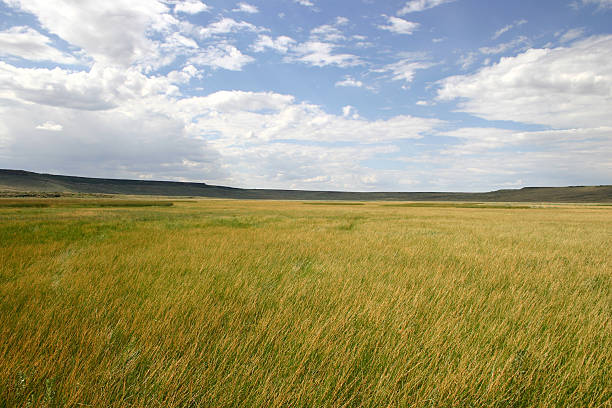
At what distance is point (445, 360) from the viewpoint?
3234 millimetres

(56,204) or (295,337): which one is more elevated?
(295,337)

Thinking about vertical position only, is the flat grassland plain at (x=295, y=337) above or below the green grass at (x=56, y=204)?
above

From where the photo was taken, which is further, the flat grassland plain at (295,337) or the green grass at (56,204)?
the green grass at (56,204)

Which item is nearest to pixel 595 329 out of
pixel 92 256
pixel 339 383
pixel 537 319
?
pixel 537 319

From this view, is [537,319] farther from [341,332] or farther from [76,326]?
[76,326]

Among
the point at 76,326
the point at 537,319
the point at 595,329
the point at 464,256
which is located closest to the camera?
the point at 76,326

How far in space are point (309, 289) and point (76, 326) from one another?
368cm

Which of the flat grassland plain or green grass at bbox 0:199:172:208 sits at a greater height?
the flat grassland plain

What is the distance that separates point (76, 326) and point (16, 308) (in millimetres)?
1355

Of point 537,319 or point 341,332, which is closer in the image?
point 341,332

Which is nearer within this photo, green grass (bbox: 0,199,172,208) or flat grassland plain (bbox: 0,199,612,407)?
flat grassland plain (bbox: 0,199,612,407)

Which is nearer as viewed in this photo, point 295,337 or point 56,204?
point 295,337

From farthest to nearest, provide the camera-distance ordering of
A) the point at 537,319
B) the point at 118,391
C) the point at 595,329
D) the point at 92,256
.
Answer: the point at 92,256 → the point at 537,319 → the point at 595,329 → the point at 118,391

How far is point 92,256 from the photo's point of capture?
8438 millimetres
